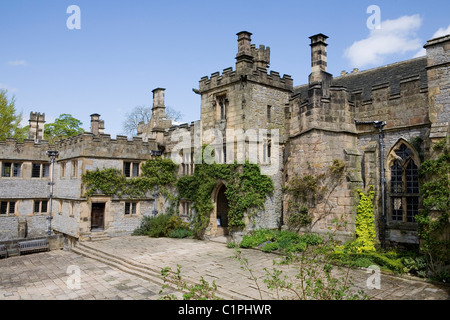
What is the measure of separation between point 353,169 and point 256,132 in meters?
5.33

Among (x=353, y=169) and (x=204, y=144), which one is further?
(x=204, y=144)

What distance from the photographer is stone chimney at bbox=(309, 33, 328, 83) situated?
1664 centimetres

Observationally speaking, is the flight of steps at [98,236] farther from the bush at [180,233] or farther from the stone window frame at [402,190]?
the stone window frame at [402,190]

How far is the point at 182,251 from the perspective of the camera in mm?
15180

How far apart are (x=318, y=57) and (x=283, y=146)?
4.87 m

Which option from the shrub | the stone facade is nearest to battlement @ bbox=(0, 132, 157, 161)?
the stone facade

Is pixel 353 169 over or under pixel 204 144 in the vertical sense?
under

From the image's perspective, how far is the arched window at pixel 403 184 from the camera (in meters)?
13.1

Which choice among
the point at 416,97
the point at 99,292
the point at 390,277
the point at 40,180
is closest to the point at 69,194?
the point at 40,180

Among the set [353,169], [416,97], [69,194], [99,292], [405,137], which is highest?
[416,97]

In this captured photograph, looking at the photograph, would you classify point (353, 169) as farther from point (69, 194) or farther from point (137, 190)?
point (69, 194)

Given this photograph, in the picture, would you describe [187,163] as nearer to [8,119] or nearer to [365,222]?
[365,222]

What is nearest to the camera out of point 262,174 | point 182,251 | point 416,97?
point 416,97

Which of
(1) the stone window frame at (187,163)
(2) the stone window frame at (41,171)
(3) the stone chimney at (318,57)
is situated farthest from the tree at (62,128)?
(3) the stone chimney at (318,57)
